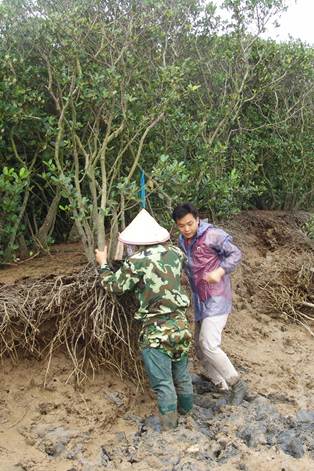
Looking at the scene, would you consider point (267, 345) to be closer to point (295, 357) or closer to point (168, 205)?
point (295, 357)

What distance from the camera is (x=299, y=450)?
196 inches

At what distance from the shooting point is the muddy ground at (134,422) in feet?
15.8

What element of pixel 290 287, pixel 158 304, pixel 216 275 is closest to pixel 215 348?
pixel 216 275

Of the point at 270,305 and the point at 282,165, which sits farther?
the point at 282,165

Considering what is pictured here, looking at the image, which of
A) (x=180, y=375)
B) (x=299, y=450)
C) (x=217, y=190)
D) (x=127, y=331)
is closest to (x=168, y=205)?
(x=217, y=190)

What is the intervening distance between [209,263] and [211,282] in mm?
226

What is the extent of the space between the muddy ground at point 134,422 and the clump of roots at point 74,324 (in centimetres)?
13

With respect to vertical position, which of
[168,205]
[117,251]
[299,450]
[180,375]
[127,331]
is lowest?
[299,450]

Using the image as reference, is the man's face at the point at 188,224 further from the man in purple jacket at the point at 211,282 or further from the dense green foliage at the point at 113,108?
the dense green foliage at the point at 113,108

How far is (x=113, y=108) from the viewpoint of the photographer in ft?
19.2

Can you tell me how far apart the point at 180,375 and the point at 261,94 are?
508 centimetres

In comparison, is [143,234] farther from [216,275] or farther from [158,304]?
[216,275]

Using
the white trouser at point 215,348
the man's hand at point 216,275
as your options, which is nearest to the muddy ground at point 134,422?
the white trouser at point 215,348

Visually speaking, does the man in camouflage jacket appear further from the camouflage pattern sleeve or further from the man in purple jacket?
the man in purple jacket
